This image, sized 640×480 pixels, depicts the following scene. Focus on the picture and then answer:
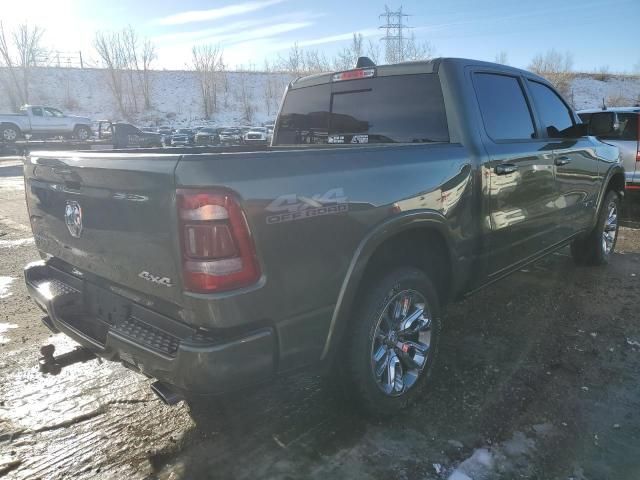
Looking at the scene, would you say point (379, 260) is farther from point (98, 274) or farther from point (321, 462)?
point (98, 274)

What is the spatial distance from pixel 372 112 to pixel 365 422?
2.13 meters

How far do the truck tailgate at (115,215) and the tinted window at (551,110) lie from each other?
333cm

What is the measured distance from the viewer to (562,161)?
13.5 ft

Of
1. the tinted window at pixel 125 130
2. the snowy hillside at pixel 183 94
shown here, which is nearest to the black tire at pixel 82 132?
the tinted window at pixel 125 130

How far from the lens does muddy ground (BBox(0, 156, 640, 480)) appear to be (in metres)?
2.39

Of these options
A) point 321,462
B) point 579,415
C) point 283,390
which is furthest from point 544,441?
point 283,390

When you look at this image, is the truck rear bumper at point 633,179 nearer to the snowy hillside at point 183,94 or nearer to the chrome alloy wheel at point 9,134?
the chrome alloy wheel at point 9,134

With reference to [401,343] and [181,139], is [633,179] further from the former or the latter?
[181,139]

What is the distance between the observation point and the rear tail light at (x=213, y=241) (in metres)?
1.88

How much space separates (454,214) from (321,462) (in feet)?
5.29

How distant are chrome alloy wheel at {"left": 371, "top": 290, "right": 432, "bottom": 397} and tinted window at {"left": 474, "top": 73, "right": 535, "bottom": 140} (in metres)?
1.37

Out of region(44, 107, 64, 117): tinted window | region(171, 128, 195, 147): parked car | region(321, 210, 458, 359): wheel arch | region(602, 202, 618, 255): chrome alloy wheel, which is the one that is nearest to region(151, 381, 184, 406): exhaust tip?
region(321, 210, 458, 359): wheel arch

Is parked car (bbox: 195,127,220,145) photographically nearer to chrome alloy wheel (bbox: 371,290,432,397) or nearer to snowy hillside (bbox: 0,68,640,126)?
snowy hillside (bbox: 0,68,640,126)

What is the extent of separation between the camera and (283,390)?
3.13 meters
